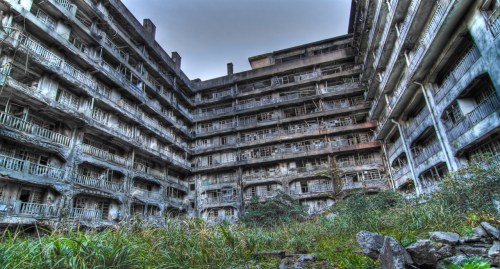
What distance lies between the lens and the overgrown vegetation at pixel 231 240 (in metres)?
4.45

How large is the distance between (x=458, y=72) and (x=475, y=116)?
268 centimetres

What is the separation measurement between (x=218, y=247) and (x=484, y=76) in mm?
15414

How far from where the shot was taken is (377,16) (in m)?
22.2

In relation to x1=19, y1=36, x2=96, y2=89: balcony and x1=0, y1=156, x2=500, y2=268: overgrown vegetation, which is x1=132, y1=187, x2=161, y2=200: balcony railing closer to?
x1=19, y1=36, x2=96, y2=89: balcony

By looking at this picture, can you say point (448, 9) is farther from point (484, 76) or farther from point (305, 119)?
point (305, 119)

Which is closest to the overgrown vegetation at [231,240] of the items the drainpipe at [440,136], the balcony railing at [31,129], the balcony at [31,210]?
the drainpipe at [440,136]

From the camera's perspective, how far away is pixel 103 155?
2195cm

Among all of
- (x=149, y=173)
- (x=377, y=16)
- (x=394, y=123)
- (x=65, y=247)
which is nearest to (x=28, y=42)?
(x=149, y=173)

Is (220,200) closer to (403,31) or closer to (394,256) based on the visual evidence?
(403,31)

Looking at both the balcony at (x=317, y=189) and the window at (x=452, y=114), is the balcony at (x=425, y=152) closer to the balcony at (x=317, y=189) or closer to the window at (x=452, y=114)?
the window at (x=452, y=114)

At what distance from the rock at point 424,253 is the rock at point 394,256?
5.5 inches

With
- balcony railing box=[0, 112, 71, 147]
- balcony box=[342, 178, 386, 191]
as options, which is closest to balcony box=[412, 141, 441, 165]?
balcony box=[342, 178, 386, 191]

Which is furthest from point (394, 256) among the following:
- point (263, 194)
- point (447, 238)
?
point (263, 194)

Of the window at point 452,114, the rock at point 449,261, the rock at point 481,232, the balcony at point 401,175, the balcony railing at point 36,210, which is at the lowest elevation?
the rock at point 449,261
